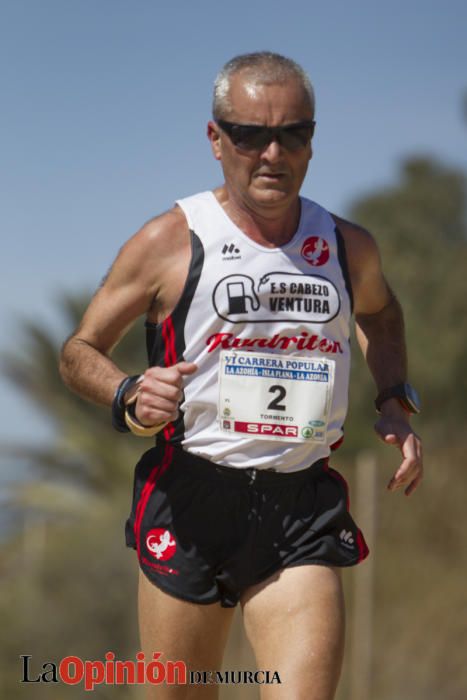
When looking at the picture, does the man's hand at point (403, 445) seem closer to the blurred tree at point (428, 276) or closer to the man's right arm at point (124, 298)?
the man's right arm at point (124, 298)

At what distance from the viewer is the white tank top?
15.1ft

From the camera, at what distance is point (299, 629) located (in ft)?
14.6

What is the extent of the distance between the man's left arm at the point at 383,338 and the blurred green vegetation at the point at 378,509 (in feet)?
26.3

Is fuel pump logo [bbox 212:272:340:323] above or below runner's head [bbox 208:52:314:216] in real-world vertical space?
below

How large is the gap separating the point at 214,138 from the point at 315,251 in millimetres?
579

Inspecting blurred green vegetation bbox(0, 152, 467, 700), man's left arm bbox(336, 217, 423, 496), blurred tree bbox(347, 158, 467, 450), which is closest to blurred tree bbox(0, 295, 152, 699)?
blurred green vegetation bbox(0, 152, 467, 700)

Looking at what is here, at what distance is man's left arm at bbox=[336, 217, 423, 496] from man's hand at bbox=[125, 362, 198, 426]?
3.32 feet

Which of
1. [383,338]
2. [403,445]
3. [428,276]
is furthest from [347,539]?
[428,276]

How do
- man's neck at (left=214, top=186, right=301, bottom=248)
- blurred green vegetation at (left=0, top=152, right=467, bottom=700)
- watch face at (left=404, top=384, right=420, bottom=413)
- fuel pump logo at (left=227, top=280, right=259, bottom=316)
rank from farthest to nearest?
blurred green vegetation at (left=0, top=152, right=467, bottom=700)
watch face at (left=404, top=384, right=420, bottom=413)
man's neck at (left=214, top=186, right=301, bottom=248)
fuel pump logo at (left=227, top=280, right=259, bottom=316)

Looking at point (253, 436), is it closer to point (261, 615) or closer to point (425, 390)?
point (261, 615)

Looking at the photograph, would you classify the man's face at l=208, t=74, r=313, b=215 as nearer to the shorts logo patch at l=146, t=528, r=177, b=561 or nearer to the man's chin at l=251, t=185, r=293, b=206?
the man's chin at l=251, t=185, r=293, b=206

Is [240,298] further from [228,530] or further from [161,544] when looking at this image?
[161,544]

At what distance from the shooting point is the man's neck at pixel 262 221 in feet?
15.5

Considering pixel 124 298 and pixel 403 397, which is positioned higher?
pixel 124 298
